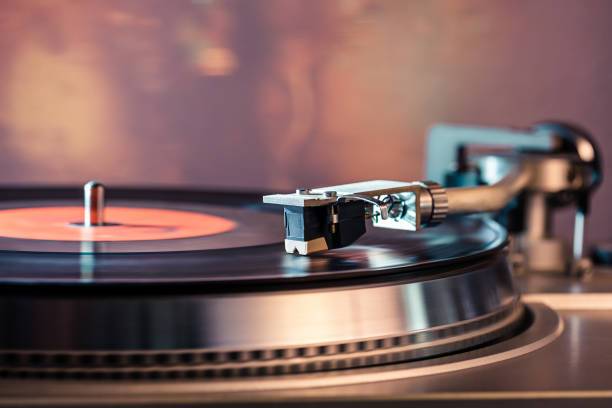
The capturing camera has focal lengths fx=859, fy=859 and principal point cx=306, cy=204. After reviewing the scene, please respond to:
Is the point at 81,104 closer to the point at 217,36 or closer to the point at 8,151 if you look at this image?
the point at 8,151

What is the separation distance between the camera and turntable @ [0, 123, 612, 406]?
59 cm

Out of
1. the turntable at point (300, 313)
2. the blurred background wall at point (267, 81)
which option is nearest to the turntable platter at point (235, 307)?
the turntable at point (300, 313)

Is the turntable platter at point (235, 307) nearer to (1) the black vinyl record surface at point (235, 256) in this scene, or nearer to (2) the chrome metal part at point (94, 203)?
(1) the black vinyl record surface at point (235, 256)

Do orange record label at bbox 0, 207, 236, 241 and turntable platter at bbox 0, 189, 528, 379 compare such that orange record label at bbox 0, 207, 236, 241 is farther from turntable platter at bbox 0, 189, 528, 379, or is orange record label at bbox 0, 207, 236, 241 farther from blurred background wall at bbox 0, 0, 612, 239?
blurred background wall at bbox 0, 0, 612, 239

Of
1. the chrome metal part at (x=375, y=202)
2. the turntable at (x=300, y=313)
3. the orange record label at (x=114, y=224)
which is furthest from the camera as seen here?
the orange record label at (x=114, y=224)

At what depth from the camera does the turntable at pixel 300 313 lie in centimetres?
59

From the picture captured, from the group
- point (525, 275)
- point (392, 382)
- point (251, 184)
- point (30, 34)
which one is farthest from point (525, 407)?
point (30, 34)

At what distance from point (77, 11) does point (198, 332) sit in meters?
1.32

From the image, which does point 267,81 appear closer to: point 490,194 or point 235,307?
point 490,194

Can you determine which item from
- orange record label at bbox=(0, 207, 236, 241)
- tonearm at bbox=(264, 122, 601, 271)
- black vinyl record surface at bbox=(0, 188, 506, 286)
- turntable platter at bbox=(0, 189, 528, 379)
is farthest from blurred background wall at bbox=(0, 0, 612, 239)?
turntable platter at bbox=(0, 189, 528, 379)

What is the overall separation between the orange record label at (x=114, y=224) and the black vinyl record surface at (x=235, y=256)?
0.03 meters

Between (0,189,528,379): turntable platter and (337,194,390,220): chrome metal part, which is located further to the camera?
(337,194,390,220): chrome metal part

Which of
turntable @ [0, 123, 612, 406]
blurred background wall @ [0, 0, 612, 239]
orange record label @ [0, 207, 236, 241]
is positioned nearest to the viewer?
turntable @ [0, 123, 612, 406]

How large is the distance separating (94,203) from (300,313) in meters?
0.42
